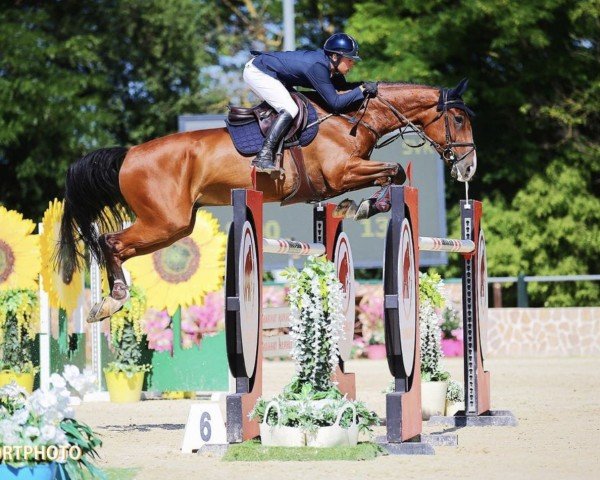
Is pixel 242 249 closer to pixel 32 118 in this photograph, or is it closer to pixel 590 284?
pixel 590 284

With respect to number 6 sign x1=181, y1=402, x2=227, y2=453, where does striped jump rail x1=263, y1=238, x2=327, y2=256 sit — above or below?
above

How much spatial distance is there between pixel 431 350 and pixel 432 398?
33 cm

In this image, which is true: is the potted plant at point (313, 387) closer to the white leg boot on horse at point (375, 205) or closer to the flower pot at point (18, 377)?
the white leg boot on horse at point (375, 205)

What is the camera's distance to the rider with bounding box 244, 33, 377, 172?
701 centimetres

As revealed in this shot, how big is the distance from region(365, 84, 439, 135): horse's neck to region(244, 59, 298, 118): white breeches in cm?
58

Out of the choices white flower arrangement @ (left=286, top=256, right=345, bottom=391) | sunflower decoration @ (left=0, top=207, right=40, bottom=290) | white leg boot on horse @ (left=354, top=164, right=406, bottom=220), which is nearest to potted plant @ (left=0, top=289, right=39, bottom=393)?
sunflower decoration @ (left=0, top=207, right=40, bottom=290)

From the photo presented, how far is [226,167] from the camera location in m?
7.28

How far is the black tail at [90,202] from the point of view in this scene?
300 inches

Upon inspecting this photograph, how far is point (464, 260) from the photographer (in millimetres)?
7457

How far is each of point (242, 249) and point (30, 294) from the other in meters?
4.76

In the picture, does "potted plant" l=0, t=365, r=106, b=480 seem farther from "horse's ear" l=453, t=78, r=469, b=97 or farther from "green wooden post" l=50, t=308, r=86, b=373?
"green wooden post" l=50, t=308, r=86, b=373

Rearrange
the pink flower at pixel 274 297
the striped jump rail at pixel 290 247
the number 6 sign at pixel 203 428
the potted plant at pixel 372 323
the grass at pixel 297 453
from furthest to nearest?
1. the pink flower at pixel 274 297
2. the potted plant at pixel 372 323
3. the striped jump rail at pixel 290 247
4. the number 6 sign at pixel 203 428
5. the grass at pixel 297 453

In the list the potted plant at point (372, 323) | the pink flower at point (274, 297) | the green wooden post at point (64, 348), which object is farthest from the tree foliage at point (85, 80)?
the green wooden post at point (64, 348)

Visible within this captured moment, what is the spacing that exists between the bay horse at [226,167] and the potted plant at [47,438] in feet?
9.36
